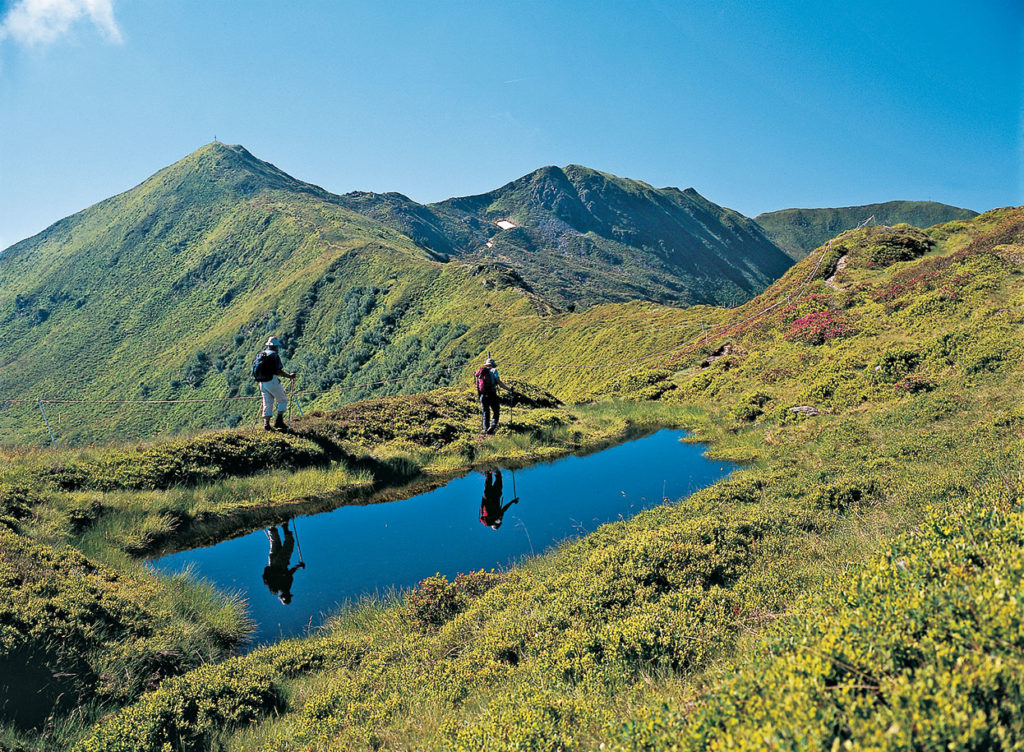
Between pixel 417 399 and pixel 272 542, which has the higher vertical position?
pixel 417 399

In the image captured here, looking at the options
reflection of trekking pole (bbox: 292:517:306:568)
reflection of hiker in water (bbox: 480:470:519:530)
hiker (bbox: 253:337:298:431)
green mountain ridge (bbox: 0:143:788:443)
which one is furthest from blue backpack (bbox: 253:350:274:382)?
green mountain ridge (bbox: 0:143:788:443)

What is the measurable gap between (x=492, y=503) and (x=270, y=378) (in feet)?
23.3

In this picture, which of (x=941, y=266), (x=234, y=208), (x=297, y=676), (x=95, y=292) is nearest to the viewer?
(x=297, y=676)

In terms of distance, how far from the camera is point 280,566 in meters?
9.30

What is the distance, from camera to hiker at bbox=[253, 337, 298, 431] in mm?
13641

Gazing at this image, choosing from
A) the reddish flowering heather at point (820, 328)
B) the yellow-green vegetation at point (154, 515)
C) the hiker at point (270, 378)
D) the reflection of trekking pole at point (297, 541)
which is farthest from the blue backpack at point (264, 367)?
the reddish flowering heather at point (820, 328)

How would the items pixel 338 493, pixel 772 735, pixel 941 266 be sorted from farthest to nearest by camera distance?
pixel 941 266
pixel 338 493
pixel 772 735

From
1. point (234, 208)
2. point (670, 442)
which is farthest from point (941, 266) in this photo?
point (234, 208)

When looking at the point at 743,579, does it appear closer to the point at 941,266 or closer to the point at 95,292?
the point at 941,266

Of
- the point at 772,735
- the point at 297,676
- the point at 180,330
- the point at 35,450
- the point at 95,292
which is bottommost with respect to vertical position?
the point at 297,676

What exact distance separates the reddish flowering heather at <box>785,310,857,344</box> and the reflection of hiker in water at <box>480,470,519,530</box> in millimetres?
17777

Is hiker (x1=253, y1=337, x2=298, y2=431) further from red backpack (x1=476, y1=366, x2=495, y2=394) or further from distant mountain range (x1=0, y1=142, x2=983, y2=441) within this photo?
distant mountain range (x1=0, y1=142, x2=983, y2=441)

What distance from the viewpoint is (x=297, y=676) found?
630 cm

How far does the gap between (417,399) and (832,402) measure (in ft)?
47.8
